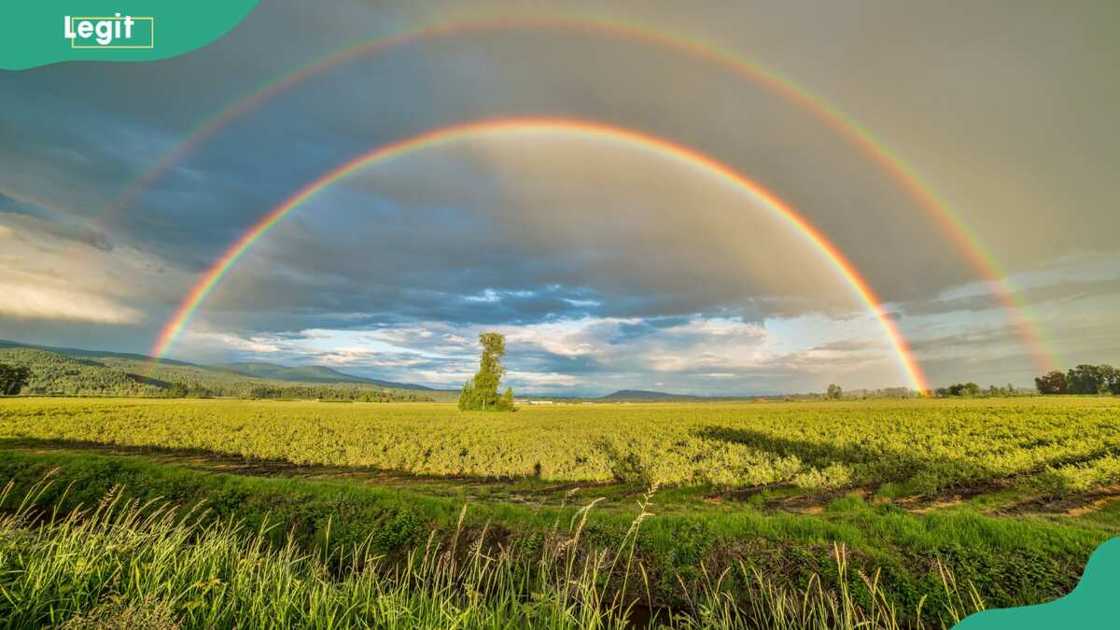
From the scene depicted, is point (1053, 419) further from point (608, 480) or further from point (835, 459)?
point (608, 480)

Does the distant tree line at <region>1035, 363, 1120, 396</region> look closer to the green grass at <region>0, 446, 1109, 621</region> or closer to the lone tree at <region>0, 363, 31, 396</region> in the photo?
the green grass at <region>0, 446, 1109, 621</region>

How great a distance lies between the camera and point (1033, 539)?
39.3 feet

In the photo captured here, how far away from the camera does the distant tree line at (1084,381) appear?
112 meters

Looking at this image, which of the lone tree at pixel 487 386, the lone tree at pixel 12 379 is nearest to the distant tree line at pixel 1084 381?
the lone tree at pixel 487 386

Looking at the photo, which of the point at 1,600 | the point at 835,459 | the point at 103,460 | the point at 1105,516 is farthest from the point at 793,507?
the point at 103,460

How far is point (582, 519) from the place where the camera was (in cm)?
476

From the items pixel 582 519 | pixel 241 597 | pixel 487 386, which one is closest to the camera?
pixel 582 519

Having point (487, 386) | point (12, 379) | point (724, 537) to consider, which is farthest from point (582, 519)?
point (12, 379)

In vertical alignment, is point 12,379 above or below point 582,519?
below

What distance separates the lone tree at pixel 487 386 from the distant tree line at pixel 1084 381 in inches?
4976

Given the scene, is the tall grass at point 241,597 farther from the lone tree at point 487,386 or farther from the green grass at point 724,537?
the lone tree at point 487,386

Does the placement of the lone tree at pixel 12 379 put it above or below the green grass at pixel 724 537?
below

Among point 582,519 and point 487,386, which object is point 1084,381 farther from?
point 582,519

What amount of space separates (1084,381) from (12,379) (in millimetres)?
233823
